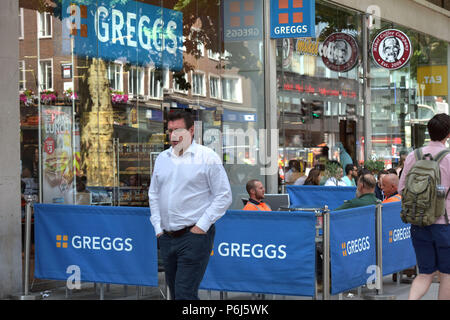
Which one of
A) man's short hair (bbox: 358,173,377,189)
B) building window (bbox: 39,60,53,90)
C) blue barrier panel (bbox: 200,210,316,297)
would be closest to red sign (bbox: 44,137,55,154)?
building window (bbox: 39,60,53,90)

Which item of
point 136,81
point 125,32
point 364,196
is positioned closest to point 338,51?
point 136,81

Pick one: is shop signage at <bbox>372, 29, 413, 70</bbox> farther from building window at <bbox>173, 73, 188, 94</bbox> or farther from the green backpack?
the green backpack

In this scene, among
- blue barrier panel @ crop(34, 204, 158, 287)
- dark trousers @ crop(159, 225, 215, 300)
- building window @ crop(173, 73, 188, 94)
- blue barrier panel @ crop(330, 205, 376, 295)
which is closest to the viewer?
dark trousers @ crop(159, 225, 215, 300)

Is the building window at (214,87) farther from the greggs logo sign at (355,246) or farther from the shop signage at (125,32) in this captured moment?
the greggs logo sign at (355,246)

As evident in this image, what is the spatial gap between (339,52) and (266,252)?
474 inches

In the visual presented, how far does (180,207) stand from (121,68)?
6.96m

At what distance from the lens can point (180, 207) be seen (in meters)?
6.45

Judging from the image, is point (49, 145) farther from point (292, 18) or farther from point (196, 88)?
point (292, 18)

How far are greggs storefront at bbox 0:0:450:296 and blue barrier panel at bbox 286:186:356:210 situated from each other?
251 cm

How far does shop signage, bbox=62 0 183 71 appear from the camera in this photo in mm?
12109
